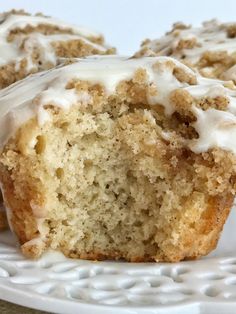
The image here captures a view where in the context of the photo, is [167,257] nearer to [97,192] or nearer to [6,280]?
[97,192]

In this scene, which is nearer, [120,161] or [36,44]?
[120,161]

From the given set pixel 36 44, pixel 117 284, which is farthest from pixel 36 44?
pixel 117 284

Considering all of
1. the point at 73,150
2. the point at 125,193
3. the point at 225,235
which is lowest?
the point at 225,235

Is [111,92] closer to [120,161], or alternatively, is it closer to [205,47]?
[120,161]

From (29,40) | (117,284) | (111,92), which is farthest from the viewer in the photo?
(29,40)

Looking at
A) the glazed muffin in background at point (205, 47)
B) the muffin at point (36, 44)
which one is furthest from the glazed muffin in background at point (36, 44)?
the glazed muffin in background at point (205, 47)

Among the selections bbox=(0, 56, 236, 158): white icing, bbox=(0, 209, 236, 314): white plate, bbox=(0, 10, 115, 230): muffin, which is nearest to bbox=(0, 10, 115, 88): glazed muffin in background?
bbox=(0, 10, 115, 230): muffin

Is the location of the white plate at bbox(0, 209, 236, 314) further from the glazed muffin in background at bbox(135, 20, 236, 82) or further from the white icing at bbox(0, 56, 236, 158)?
the glazed muffin in background at bbox(135, 20, 236, 82)

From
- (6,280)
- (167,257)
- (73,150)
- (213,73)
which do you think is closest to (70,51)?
(213,73)
